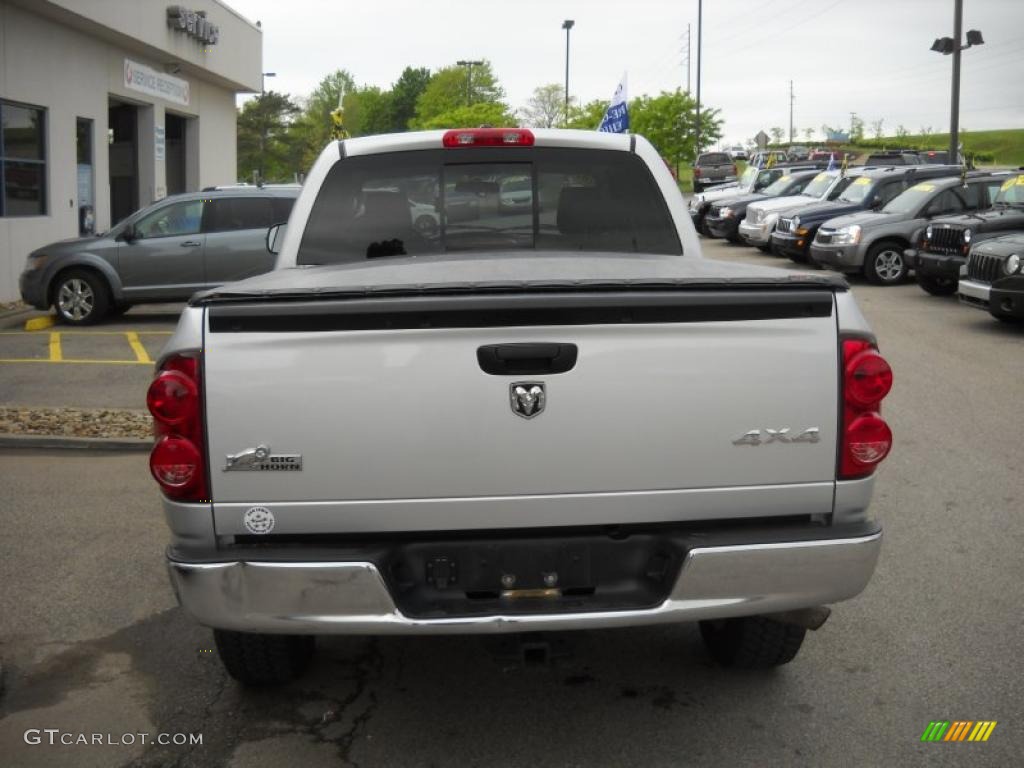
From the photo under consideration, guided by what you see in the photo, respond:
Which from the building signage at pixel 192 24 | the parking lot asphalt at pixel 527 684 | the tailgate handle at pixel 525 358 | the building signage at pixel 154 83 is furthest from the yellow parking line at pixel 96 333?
the tailgate handle at pixel 525 358

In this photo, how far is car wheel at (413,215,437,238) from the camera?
17.9ft

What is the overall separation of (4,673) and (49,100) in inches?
746

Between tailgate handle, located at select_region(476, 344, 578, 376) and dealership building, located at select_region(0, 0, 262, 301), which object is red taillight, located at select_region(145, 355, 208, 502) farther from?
dealership building, located at select_region(0, 0, 262, 301)

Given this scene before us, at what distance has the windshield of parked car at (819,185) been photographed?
2758 cm

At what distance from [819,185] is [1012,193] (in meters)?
10.3

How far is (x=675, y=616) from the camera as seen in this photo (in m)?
3.62

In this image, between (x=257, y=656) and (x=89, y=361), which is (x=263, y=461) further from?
(x=89, y=361)

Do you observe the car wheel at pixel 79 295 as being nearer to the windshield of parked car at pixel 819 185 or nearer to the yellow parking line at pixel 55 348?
the yellow parking line at pixel 55 348

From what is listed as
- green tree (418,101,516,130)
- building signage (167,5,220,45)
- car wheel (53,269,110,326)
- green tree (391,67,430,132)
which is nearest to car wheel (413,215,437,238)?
car wheel (53,269,110,326)

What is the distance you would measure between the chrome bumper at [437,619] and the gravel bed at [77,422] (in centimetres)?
569

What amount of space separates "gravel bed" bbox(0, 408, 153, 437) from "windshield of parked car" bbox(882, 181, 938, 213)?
1502cm

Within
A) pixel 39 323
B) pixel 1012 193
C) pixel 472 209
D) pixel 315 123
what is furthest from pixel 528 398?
pixel 315 123

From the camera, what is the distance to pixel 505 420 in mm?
3521

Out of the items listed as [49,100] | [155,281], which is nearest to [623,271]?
[155,281]
